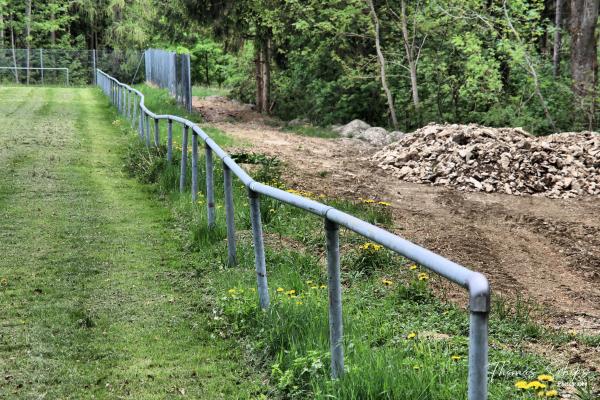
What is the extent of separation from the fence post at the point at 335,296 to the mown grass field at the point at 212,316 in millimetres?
87

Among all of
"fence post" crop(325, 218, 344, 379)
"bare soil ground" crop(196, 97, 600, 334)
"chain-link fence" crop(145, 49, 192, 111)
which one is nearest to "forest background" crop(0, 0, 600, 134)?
A: "chain-link fence" crop(145, 49, 192, 111)

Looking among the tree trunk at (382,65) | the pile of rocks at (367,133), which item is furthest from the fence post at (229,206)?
the tree trunk at (382,65)

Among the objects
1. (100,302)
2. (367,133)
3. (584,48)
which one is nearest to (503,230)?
(100,302)

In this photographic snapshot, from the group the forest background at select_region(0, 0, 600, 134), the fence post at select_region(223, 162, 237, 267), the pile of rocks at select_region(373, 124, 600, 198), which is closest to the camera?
the fence post at select_region(223, 162, 237, 267)

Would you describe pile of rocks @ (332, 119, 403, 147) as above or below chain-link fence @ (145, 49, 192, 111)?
below

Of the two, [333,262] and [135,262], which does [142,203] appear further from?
[333,262]

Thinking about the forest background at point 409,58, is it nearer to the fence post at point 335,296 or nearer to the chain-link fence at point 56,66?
the fence post at point 335,296

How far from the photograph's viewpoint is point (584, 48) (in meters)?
18.9

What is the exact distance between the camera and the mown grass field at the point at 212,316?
3.99 m

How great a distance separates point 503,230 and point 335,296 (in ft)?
22.0

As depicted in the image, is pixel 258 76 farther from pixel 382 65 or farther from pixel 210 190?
pixel 210 190

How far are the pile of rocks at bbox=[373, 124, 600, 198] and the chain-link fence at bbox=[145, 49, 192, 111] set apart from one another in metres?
11.5

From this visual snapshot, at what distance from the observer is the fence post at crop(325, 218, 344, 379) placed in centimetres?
349

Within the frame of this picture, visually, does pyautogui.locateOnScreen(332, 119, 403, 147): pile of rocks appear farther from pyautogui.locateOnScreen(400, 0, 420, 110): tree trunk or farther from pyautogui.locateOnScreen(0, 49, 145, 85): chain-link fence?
pyautogui.locateOnScreen(0, 49, 145, 85): chain-link fence
